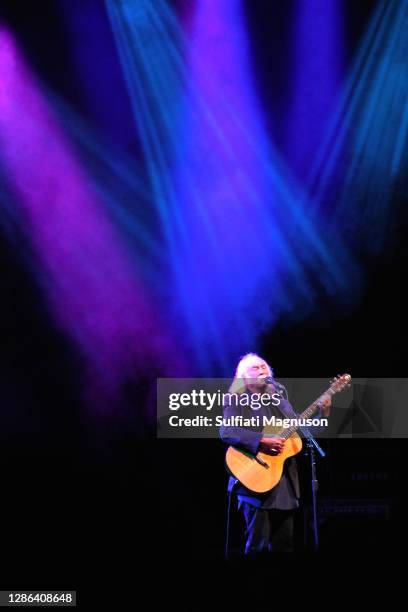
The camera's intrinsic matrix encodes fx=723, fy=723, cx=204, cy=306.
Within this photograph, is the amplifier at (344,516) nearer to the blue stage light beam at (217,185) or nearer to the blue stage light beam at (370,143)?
the blue stage light beam at (217,185)

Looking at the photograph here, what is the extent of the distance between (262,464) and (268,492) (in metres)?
0.19

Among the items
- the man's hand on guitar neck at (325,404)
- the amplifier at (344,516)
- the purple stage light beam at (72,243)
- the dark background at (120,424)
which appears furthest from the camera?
the purple stage light beam at (72,243)

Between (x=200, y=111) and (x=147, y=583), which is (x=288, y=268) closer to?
(x=200, y=111)

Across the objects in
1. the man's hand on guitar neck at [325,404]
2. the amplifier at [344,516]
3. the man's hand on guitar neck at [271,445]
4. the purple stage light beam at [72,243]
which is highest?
the purple stage light beam at [72,243]

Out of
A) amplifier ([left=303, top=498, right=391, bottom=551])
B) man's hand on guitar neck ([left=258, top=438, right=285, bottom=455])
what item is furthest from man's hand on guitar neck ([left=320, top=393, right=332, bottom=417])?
amplifier ([left=303, top=498, right=391, bottom=551])

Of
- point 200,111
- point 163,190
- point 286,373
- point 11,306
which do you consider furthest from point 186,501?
point 200,111

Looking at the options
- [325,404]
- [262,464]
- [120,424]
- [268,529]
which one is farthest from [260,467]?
[120,424]

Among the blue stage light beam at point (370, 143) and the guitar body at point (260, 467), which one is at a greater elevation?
the blue stage light beam at point (370, 143)

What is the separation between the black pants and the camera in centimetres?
490

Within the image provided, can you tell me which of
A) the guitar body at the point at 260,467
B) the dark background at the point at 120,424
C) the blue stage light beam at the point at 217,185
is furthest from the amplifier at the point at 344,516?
the blue stage light beam at the point at 217,185

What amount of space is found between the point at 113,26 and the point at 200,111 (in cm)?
122

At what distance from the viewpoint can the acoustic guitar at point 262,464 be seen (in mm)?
4918

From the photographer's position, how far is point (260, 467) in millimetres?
4969

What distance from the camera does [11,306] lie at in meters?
7.00
